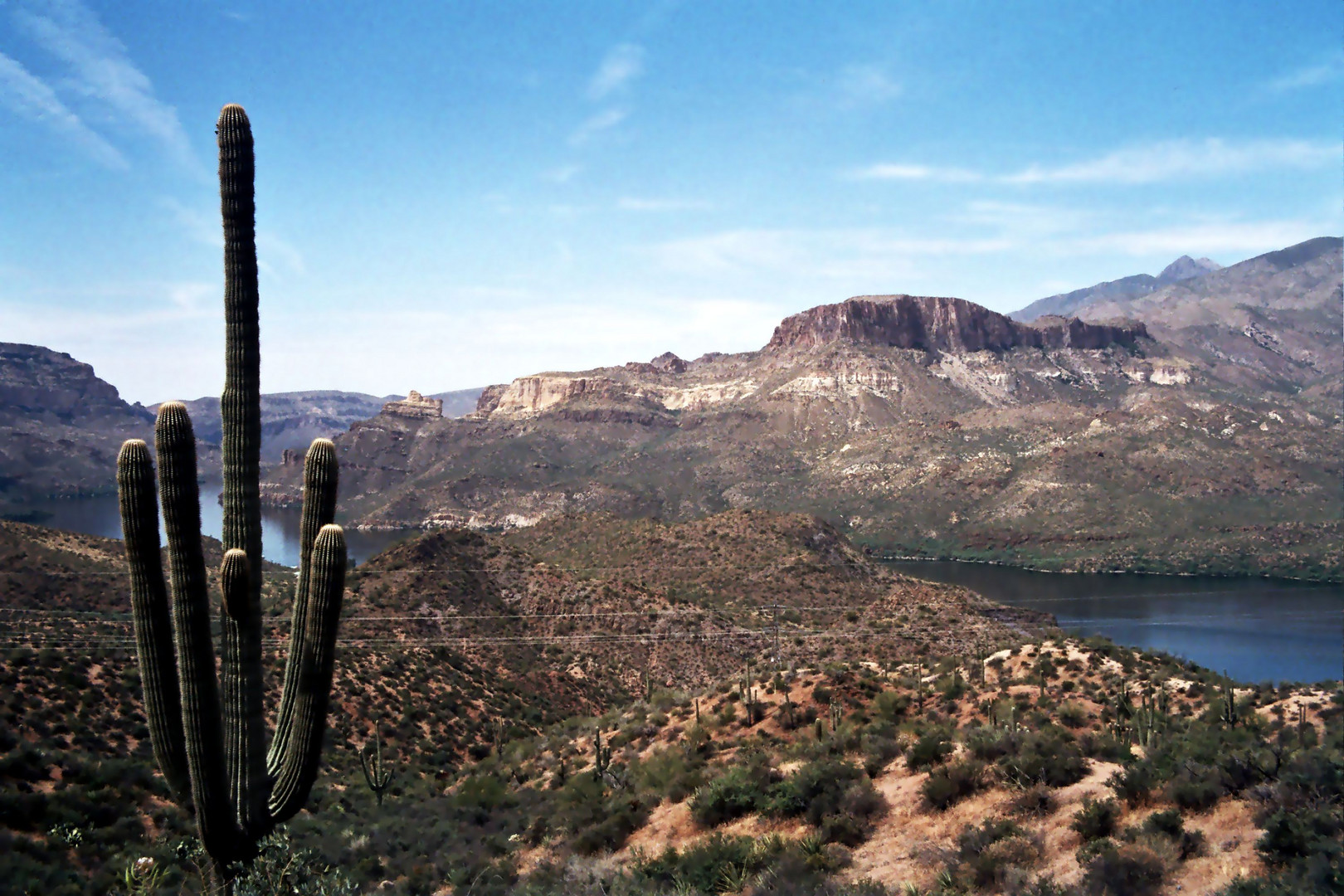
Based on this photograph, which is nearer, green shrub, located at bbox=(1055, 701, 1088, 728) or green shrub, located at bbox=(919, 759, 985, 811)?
green shrub, located at bbox=(919, 759, 985, 811)

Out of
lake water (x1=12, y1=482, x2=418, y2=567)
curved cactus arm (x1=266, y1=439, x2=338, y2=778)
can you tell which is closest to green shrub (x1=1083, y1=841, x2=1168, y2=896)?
curved cactus arm (x1=266, y1=439, x2=338, y2=778)

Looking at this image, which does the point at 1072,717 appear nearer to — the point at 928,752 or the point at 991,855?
the point at 928,752

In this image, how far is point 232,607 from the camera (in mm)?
12977

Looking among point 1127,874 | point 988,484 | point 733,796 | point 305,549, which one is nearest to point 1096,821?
point 1127,874

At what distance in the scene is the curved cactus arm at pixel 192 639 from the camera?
12.6 m

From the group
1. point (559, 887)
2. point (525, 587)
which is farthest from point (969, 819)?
point (525, 587)

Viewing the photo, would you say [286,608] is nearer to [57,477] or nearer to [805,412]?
[805,412]

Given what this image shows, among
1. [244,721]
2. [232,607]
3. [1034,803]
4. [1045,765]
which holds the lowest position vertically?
[1034,803]

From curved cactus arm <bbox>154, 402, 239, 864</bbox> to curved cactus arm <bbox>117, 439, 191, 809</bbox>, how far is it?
0.17 metres

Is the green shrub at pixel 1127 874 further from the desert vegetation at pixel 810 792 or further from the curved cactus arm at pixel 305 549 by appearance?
the curved cactus arm at pixel 305 549

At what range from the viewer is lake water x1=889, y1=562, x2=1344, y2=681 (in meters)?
78.4

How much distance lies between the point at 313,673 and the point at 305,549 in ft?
6.33

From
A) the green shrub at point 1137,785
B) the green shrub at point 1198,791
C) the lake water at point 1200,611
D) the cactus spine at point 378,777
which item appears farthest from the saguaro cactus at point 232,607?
the lake water at point 1200,611

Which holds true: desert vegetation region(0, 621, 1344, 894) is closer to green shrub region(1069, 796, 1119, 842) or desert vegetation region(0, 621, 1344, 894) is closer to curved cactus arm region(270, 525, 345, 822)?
green shrub region(1069, 796, 1119, 842)
